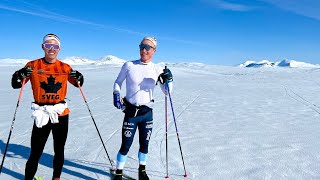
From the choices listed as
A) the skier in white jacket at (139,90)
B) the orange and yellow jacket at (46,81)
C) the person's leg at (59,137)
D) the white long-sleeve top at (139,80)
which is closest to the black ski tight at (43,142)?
the person's leg at (59,137)

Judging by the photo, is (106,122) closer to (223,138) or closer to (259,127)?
(223,138)

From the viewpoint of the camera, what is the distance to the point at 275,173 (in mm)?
5945

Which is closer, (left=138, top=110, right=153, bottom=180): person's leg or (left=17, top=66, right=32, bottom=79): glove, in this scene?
(left=17, top=66, right=32, bottom=79): glove

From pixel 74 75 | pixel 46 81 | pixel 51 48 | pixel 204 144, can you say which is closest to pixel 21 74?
pixel 46 81

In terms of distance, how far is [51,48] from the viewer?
14.9 ft

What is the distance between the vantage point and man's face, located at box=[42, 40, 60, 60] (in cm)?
453

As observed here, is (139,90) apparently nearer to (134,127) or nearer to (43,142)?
(134,127)

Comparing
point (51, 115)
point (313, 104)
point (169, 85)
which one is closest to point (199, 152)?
point (169, 85)

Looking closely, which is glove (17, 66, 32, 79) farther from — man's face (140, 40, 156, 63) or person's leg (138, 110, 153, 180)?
person's leg (138, 110, 153, 180)

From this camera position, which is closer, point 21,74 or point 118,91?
point 21,74

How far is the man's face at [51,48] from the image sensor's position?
4.53 metres

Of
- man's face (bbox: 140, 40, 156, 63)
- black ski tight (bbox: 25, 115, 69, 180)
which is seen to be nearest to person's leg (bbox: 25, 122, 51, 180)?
black ski tight (bbox: 25, 115, 69, 180)

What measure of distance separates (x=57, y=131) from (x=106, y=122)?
5960 mm

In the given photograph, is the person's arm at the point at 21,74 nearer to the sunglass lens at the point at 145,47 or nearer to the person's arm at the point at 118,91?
the person's arm at the point at 118,91
